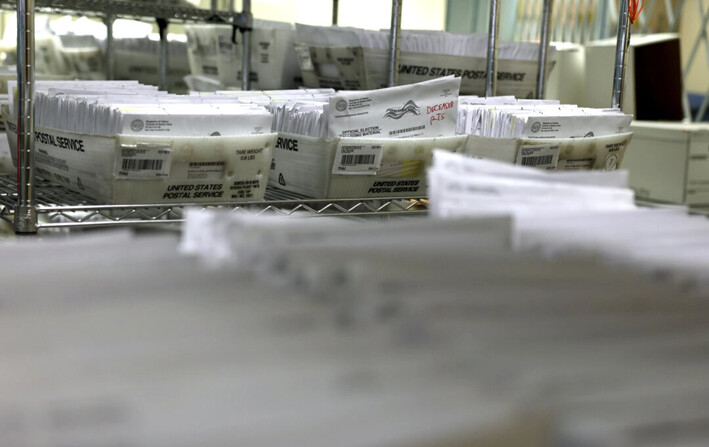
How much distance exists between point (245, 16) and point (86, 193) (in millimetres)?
1021

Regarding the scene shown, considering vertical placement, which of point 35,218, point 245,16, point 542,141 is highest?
point 245,16

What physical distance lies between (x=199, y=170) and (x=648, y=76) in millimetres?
2767

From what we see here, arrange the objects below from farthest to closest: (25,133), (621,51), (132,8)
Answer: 1. (132,8)
2. (621,51)
3. (25,133)

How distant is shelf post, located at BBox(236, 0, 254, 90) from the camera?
82.3 inches

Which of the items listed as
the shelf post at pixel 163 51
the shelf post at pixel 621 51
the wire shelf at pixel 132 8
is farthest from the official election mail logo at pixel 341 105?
the shelf post at pixel 163 51

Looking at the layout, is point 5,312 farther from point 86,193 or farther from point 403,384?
point 86,193

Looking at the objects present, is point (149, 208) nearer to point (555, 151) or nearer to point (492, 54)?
point (555, 151)

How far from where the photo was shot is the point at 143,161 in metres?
1.16

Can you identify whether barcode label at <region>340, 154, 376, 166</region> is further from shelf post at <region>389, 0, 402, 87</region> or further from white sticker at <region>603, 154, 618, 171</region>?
shelf post at <region>389, 0, 402, 87</region>

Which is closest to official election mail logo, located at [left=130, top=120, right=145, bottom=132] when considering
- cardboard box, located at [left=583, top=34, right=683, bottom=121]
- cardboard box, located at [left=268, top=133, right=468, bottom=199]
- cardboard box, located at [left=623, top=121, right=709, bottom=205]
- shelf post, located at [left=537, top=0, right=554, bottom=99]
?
cardboard box, located at [left=268, top=133, right=468, bottom=199]

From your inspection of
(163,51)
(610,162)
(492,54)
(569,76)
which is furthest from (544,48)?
(569,76)

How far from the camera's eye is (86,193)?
1213 millimetres

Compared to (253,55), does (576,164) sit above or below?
below

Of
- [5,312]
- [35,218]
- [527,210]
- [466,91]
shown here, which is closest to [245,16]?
[466,91]
